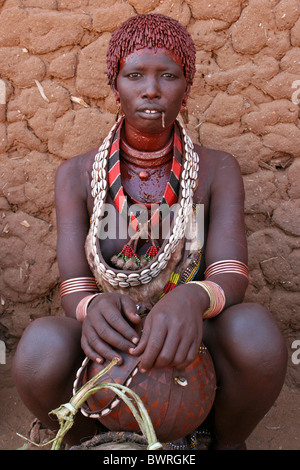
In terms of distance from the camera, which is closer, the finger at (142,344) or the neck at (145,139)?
the finger at (142,344)

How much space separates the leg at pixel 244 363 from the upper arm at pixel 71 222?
2.19ft

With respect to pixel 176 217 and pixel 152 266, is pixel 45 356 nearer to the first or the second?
pixel 152 266

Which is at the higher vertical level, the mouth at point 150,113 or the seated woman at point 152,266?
the mouth at point 150,113

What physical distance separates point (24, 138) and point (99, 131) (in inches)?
17.8

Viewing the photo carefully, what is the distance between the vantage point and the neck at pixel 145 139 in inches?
93.8

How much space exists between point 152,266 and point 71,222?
0.49 m

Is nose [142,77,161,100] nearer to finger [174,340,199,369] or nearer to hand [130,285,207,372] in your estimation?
hand [130,285,207,372]

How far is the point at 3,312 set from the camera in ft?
10.9

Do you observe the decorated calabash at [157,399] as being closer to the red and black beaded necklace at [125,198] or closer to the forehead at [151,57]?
the red and black beaded necklace at [125,198]

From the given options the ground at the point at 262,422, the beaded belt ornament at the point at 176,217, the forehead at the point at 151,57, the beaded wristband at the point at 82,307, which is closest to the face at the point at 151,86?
the forehead at the point at 151,57

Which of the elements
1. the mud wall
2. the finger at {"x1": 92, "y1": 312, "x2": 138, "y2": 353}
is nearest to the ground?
the mud wall

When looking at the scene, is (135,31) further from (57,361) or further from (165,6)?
(57,361)

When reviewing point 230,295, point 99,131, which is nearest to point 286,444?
point 230,295

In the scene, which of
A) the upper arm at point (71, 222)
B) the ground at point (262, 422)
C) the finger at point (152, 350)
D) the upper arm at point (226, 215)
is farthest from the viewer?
the ground at point (262, 422)
